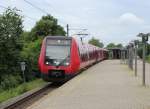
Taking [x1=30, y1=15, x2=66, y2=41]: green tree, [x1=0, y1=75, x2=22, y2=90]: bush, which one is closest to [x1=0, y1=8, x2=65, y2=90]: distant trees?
[x1=0, y1=75, x2=22, y2=90]: bush

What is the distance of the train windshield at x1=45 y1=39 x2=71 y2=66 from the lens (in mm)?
30219

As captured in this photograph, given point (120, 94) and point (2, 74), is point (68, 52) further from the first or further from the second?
point (120, 94)

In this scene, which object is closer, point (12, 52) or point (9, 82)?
point (9, 82)

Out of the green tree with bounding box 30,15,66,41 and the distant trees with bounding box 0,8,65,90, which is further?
the green tree with bounding box 30,15,66,41

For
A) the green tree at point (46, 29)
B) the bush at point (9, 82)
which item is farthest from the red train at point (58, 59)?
the green tree at point (46, 29)

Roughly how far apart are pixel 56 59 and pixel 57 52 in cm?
62

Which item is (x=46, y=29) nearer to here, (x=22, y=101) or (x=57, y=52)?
(x=57, y=52)

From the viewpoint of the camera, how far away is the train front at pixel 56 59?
29.9 m

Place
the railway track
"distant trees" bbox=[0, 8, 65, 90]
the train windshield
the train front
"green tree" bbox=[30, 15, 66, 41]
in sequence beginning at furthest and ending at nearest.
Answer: "green tree" bbox=[30, 15, 66, 41] < "distant trees" bbox=[0, 8, 65, 90] < the train windshield < the train front < the railway track

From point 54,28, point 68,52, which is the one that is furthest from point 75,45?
point 54,28

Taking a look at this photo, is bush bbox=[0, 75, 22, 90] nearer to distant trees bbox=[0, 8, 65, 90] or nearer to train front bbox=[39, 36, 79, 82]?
distant trees bbox=[0, 8, 65, 90]

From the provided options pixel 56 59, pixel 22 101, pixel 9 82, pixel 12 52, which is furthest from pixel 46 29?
pixel 22 101

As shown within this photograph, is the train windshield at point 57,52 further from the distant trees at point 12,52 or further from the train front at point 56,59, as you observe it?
the distant trees at point 12,52

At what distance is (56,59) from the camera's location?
99.2ft
